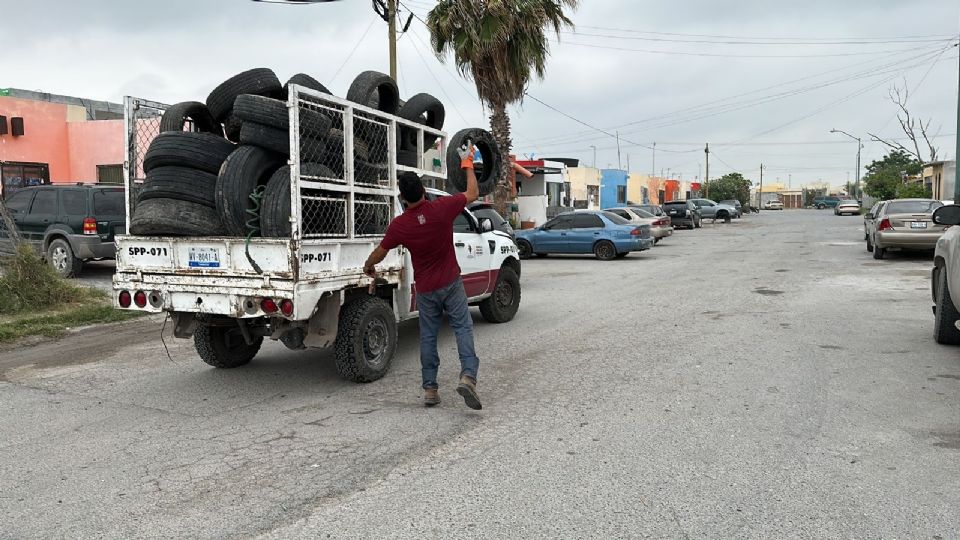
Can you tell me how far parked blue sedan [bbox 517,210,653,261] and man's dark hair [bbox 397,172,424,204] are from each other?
582 inches

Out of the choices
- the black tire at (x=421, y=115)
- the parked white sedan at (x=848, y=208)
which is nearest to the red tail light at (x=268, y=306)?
the black tire at (x=421, y=115)

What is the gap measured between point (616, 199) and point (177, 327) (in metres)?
48.0

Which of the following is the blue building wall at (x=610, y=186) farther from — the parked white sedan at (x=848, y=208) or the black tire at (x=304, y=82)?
the black tire at (x=304, y=82)

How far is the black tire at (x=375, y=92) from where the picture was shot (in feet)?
22.4

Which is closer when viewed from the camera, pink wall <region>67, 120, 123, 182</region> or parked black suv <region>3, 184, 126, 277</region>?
parked black suv <region>3, 184, 126, 277</region>

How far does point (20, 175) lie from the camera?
20.5 m

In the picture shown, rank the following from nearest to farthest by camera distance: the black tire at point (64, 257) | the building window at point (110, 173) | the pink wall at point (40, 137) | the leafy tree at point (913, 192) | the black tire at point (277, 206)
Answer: the black tire at point (277, 206), the black tire at point (64, 257), the pink wall at point (40, 137), the building window at point (110, 173), the leafy tree at point (913, 192)

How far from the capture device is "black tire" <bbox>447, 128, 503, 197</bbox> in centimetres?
744

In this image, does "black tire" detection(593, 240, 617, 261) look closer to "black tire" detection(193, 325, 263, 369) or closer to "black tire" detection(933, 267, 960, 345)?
"black tire" detection(933, 267, 960, 345)

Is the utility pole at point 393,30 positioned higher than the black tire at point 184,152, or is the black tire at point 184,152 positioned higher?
the utility pole at point 393,30

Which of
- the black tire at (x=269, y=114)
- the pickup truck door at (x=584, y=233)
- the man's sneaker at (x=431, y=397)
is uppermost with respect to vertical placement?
the black tire at (x=269, y=114)

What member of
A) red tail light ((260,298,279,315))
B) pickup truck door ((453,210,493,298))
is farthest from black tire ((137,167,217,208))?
pickup truck door ((453,210,493,298))

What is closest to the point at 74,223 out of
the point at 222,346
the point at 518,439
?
the point at 222,346

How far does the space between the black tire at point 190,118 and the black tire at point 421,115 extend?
70.9 inches
